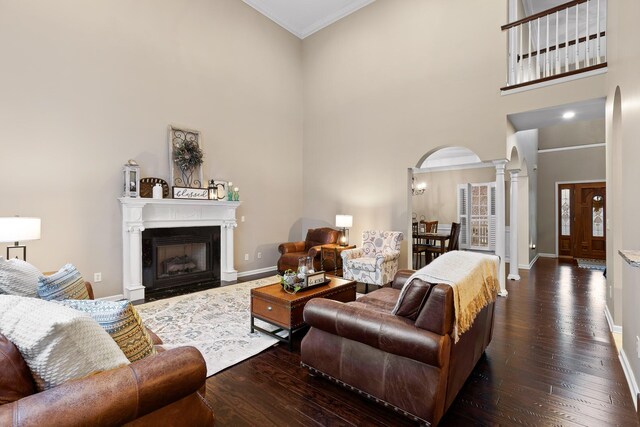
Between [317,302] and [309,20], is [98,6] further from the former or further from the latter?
[317,302]

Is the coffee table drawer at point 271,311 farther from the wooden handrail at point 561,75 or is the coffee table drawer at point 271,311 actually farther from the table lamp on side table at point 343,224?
the wooden handrail at point 561,75

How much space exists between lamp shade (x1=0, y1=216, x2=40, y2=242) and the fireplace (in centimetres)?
165

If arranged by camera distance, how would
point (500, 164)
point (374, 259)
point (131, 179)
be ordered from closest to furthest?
point (131, 179)
point (500, 164)
point (374, 259)

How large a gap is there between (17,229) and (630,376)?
5240 millimetres

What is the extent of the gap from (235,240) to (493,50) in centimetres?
538

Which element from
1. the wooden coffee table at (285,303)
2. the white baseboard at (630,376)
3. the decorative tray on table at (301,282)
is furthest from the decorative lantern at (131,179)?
the white baseboard at (630,376)

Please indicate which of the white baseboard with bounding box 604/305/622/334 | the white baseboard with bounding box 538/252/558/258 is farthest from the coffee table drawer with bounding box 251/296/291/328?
the white baseboard with bounding box 538/252/558/258

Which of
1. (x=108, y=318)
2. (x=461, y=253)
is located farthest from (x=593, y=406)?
(x=108, y=318)

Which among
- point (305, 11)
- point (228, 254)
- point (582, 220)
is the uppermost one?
point (305, 11)

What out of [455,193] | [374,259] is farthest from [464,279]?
[455,193]

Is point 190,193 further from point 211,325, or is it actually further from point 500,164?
point 500,164

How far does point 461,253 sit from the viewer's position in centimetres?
244

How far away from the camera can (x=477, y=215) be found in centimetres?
895

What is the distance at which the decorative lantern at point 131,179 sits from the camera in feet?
14.4
